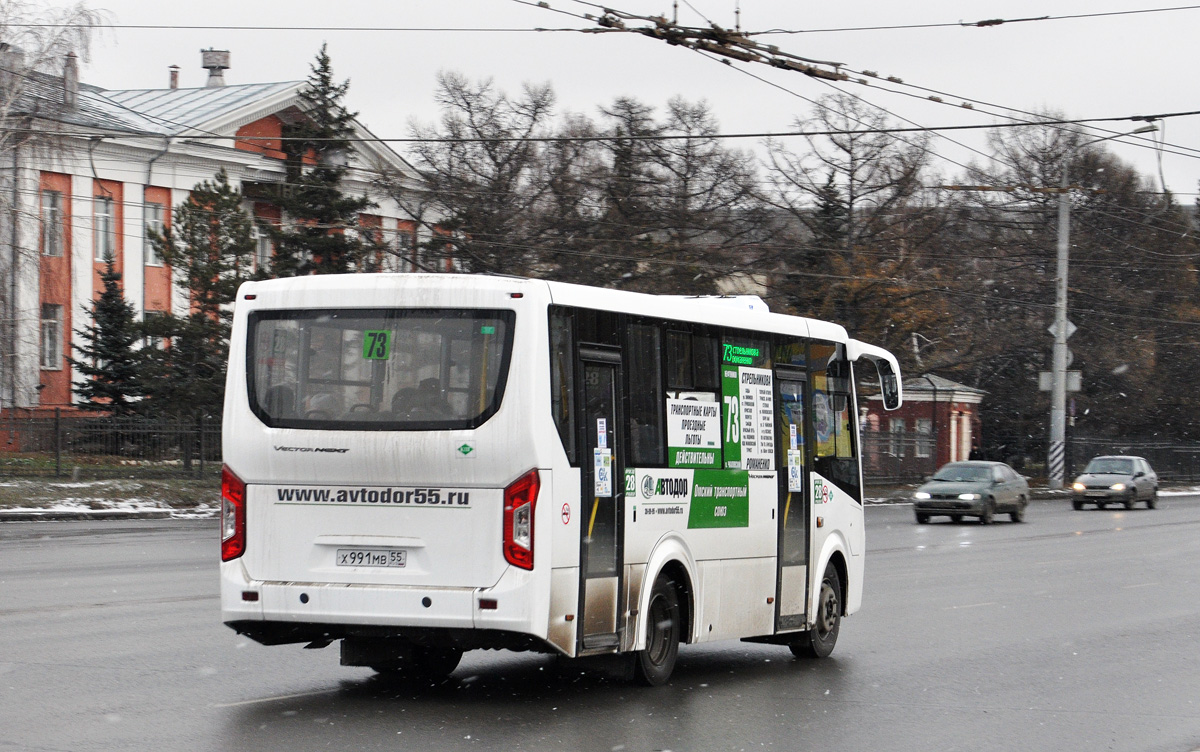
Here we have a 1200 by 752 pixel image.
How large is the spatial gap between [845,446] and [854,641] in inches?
64.4

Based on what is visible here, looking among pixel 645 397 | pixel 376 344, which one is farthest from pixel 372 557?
pixel 645 397

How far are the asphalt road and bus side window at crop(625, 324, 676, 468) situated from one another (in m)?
1.48

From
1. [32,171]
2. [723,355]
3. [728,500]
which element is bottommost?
[728,500]

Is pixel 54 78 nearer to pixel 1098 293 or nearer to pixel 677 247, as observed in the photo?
pixel 677 247

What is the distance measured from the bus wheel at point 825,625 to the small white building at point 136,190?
96.6 feet

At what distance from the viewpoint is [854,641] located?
13.3m

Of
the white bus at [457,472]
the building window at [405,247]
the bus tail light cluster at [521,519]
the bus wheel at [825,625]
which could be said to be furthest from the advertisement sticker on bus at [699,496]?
the building window at [405,247]

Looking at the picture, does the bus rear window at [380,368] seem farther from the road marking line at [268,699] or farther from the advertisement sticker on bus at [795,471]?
the advertisement sticker on bus at [795,471]

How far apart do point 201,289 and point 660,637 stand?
30589 millimetres

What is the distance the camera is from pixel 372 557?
899 cm

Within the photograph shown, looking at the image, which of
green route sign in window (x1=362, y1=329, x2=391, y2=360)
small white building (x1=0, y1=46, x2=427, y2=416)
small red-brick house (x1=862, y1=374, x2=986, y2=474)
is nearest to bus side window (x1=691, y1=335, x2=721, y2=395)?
green route sign in window (x1=362, y1=329, x2=391, y2=360)

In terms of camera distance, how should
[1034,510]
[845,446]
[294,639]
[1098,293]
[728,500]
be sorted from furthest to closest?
1. [1098,293]
2. [1034,510]
3. [845,446]
4. [728,500]
5. [294,639]

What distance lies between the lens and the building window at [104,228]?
2083 inches

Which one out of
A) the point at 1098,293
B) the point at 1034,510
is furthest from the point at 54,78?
the point at 1098,293
